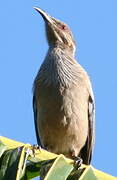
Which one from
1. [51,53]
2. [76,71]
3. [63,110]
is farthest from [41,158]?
[51,53]

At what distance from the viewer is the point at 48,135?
6.88m

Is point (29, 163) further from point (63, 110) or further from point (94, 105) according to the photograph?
point (94, 105)

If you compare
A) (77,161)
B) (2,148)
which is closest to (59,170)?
(2,148)

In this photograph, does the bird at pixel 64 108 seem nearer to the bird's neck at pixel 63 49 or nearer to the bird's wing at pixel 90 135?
the bird's wing at pixel 90 135

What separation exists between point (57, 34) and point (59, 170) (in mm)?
5695

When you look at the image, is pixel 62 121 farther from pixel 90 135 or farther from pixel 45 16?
pixel 45 16

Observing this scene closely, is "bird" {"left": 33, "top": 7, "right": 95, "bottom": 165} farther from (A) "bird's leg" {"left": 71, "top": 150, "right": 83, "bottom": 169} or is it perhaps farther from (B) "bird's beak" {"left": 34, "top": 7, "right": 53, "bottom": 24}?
(B) "bird's beak" {"left": 34, "top": 7, "right": 53, "bottom": 24}

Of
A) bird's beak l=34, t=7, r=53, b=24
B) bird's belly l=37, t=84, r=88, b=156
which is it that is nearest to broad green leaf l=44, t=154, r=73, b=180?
bird's belly l=37, t=84, r=88, b=156

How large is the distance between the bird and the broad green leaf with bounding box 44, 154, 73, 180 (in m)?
3.82

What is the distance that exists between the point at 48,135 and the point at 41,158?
3734 mm

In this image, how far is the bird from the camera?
22.1 feet

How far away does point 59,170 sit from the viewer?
270 cm

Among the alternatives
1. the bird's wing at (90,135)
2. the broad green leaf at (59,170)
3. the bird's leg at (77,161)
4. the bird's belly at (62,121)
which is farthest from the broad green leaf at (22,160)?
the bird's wing at (90,135)

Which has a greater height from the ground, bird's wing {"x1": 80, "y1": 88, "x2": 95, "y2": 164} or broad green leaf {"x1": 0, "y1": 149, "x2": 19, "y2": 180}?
broad green leaf {"x1": 0, "y1": 149, "x2": 19, "y2": 180}
